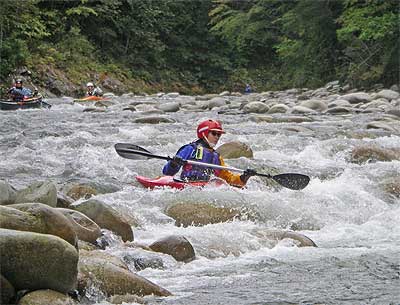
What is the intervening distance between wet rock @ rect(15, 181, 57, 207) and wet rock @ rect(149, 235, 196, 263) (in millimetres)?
990

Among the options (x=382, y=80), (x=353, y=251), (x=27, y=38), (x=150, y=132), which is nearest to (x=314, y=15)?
(x=382, y=80)

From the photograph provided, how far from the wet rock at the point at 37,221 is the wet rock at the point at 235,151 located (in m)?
5.00

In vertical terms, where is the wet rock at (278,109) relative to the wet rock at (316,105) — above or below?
below

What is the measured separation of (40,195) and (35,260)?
1944mm

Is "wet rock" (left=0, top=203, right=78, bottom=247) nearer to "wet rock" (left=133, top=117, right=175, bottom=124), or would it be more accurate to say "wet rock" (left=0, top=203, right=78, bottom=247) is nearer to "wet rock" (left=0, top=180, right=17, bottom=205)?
"wet rock" (left=0, top=180, right=17, bottom=205)

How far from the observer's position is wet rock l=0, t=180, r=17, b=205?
543 cm

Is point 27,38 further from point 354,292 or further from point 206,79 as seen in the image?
point 354,292

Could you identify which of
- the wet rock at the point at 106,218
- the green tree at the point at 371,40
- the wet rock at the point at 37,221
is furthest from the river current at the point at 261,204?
the green tree at the point at 371,40

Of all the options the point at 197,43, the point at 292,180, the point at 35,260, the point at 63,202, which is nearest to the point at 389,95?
the point at 292,180

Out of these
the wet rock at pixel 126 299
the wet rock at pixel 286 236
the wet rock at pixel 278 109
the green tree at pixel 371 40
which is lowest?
the wet rock at pixel 126 299

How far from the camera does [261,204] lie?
6.68 m

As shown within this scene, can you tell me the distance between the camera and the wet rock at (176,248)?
4895mm

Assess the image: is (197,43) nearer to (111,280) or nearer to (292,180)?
(292,180)

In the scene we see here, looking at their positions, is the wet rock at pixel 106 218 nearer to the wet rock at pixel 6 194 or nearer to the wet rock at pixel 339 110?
the wet rock at pixel 6 194
